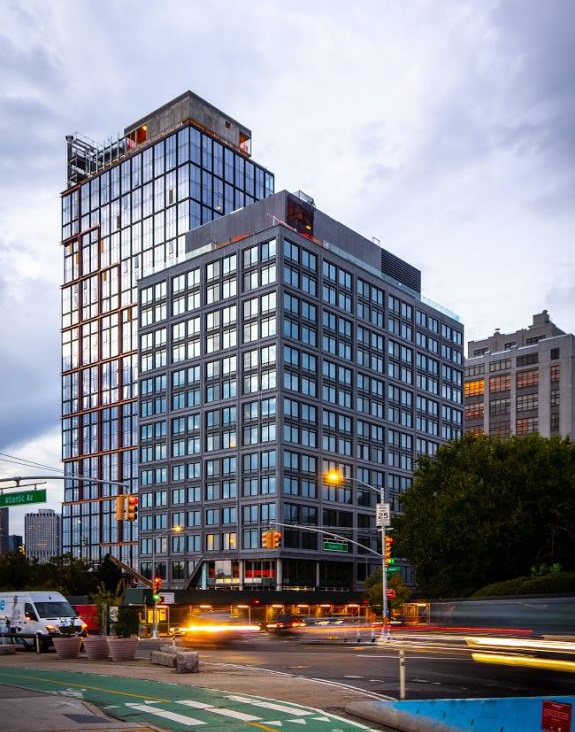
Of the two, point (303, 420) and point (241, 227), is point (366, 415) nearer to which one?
point (303, 420)

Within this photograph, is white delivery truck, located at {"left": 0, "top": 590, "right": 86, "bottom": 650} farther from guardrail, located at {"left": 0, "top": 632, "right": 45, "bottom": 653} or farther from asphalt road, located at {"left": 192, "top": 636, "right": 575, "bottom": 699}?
asphalt road, located at {"left": 192, "top": 636, "right": 575, "bottom": 699}

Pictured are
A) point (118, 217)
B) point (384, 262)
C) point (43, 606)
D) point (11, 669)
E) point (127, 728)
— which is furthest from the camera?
point (118, 217)

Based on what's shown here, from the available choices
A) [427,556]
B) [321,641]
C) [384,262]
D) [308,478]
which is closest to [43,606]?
[321,641]

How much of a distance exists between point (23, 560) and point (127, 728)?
9246 centimetres

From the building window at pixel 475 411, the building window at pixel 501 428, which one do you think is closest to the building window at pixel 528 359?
the building window at pixel 475 411

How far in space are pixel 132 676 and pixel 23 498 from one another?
55.3 feet

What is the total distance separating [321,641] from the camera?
4653cm

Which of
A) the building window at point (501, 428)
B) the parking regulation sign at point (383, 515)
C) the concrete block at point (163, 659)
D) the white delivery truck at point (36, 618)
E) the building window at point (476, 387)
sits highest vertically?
the building window at point (476, 387)

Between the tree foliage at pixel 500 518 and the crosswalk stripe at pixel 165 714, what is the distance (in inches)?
1794

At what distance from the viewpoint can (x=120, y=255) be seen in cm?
14412

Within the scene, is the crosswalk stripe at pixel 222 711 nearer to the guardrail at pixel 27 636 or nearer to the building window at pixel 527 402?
the guardrail at pixel 27 636

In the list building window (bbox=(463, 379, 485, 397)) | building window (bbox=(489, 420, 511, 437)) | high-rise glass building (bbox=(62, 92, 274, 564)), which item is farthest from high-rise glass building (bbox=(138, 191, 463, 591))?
building window (bbox=(463, 379, 485, 397))

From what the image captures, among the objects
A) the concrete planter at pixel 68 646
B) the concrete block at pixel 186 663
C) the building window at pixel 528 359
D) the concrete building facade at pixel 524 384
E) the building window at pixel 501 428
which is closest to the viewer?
the concrete block at pixel 186 663

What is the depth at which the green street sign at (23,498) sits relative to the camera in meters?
38.5
